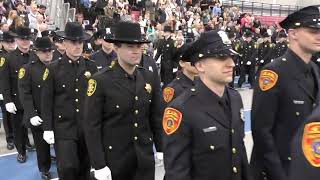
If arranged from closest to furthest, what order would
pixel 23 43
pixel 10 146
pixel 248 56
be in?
pixel 23 43 < pixel 10 146 < pixel 248 56

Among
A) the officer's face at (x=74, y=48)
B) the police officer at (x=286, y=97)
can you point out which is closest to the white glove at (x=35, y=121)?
the officer's face at (x=74, y=48)

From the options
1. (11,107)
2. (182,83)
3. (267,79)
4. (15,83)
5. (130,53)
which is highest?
(130,53)

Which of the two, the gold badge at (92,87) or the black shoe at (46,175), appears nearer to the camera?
the gold badge at (92,87)

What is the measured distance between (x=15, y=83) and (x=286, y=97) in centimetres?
566

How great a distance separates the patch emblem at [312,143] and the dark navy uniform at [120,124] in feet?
8.26

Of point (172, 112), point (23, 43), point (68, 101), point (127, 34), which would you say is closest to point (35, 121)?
point (68, 101)

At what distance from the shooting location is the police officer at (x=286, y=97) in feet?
11.0

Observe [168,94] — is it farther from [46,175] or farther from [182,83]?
[46,175]

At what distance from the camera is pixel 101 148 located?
3941 mm

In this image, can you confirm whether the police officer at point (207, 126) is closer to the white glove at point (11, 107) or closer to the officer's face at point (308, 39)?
the officer's face at point (308, 39)

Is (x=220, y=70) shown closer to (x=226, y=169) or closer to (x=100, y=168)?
(x=226, y=169)

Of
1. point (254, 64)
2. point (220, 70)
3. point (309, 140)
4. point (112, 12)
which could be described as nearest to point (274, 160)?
point (220, 70)

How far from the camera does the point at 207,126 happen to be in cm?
286

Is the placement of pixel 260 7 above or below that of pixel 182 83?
below
